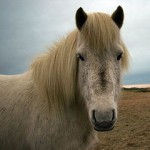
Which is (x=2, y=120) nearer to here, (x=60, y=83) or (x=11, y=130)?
(x=11, y=130)

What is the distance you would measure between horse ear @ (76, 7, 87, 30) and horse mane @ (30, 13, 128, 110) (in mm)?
58

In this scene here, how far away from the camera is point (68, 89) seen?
13.4ft

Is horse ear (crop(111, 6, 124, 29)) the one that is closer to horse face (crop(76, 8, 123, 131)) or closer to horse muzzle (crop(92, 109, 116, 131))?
horse face (crop(76, 8, 123, 131))

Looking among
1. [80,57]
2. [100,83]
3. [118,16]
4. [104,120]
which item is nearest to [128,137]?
[118,16]

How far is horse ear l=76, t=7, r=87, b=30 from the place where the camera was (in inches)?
155

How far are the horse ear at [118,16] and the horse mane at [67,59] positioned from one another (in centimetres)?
10

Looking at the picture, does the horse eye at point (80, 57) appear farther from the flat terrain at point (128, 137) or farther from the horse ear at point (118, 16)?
the flat terrain at point (128, 137)

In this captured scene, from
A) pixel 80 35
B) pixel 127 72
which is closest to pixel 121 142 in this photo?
pixel 127 72

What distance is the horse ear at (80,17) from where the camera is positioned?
3938mm

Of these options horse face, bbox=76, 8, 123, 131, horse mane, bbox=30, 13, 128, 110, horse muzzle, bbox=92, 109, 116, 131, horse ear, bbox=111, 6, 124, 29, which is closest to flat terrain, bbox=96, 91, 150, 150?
horse mane, bbox=30, 13, 128, 110

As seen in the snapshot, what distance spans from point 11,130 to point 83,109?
1.05 meters

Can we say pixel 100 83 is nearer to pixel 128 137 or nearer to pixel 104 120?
pixel 104 120

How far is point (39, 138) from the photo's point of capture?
4074mm

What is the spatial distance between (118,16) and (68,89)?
116 cm
